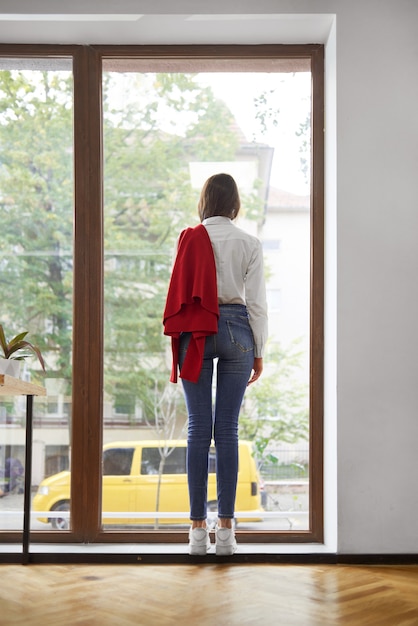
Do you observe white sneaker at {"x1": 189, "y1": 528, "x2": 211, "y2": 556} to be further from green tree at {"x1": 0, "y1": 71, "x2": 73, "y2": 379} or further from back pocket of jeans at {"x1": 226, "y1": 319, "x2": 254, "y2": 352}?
green tree at {"x1": 0, "y1": 71, "x2": 73, "y2": 379}

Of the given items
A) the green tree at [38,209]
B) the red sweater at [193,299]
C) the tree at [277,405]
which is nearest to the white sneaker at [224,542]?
the tree at [277,405]

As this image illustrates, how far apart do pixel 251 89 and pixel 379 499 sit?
1721 mm

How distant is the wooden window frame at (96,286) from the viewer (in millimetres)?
3309

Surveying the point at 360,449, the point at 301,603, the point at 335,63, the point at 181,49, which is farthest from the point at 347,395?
the point at 181,49

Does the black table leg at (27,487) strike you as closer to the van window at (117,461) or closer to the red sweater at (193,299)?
the van window at (117,461)

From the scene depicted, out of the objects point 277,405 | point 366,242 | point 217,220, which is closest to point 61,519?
point 277,405

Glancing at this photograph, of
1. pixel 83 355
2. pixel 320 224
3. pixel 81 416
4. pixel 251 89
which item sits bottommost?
pixel 81 416

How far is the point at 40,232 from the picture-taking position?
3416mm

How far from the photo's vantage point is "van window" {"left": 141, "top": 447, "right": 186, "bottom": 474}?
331cm

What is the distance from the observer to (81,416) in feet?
11.0

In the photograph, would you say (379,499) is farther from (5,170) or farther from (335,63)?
(5,170)

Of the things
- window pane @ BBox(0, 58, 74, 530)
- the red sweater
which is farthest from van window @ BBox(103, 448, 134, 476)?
the red sweater

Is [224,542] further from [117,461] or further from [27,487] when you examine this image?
[27,487]

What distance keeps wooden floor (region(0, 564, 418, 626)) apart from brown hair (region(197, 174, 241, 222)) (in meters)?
1.28
